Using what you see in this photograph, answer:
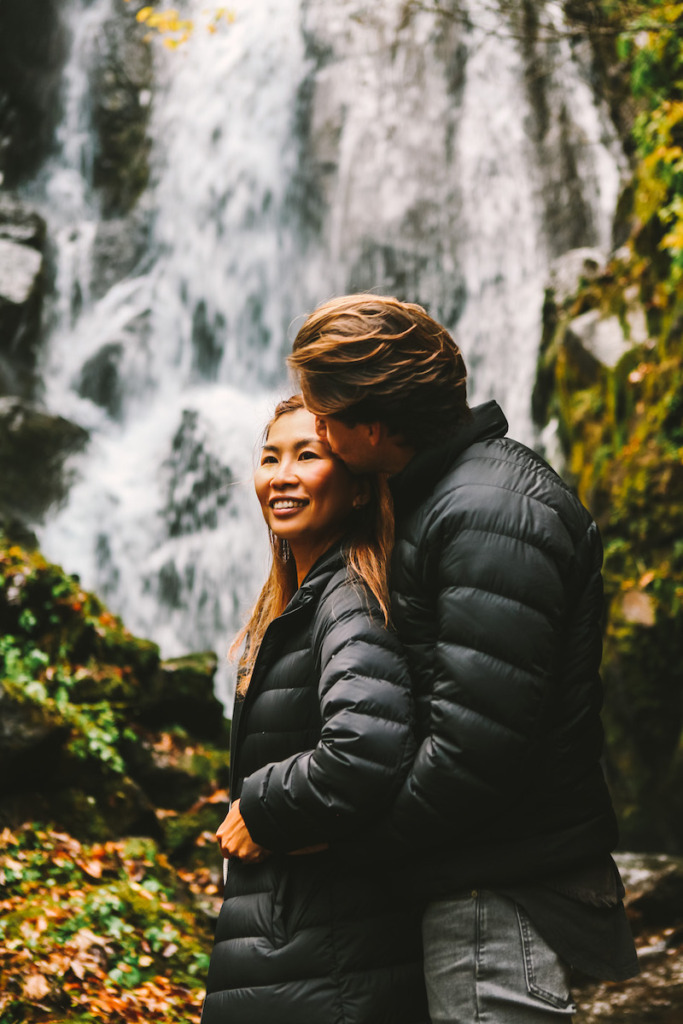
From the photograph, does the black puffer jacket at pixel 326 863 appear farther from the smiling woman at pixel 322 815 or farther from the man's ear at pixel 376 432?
the man's ear at pixel 376 432

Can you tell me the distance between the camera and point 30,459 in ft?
44.9

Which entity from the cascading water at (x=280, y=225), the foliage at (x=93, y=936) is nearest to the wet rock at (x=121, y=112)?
the cascading water at (x=280, y=225)

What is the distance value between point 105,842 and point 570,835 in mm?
4247

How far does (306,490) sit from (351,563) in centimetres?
25

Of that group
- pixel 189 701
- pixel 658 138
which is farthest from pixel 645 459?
pixel 189 701

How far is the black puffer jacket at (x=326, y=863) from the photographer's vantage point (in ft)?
6.20

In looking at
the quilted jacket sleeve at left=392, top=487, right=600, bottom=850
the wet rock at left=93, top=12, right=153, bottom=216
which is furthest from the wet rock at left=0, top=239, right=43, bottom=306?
the quilted jacket sleeve at left=392, top=487, right=600, bottom=850

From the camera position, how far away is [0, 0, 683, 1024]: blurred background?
724 centimetres

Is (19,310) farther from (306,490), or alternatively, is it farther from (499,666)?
(499,666)

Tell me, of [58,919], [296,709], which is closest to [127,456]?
[58,919]

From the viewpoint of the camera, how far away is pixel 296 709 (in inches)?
84.9

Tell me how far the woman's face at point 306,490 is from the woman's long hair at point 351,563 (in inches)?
2.2

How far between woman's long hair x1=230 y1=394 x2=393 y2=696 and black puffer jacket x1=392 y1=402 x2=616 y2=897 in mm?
71

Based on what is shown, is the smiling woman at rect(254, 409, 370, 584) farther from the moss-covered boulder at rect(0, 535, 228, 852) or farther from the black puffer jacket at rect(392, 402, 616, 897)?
the moss-covered boulder at rect(0, 535, 228, 852)
